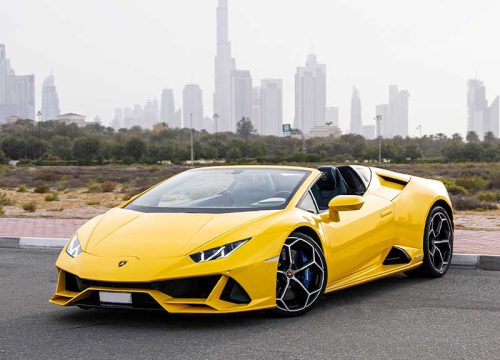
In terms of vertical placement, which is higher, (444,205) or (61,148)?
(61,148)

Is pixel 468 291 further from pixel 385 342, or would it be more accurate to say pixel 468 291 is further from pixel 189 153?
pixel 189 153

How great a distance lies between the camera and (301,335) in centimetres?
543

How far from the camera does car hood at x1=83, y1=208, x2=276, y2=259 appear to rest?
568 cm

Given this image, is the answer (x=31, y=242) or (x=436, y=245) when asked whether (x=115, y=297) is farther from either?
(x=31, y=242)

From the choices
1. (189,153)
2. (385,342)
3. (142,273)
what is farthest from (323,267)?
(189,153)

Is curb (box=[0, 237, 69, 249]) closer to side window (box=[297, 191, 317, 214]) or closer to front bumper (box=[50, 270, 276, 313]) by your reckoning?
side window (box=[297, 191, 317, 214])

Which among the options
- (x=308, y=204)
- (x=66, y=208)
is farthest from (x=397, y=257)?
(x=66, y=208)

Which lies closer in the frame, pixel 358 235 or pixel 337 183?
pixel 358 235

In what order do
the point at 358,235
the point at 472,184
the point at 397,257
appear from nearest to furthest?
1. the point at 358,235
2. the point at 397,257
3. the point at 472,184

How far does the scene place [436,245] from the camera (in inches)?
324

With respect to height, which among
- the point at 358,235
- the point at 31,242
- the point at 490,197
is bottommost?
the point at 490,197

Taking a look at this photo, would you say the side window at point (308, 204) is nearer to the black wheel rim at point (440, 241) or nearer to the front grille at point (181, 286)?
the front grille at point (181, 286)

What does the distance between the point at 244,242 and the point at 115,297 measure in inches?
38.8

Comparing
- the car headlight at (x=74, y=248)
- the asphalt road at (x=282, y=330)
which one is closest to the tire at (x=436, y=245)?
the asphalt road at (x=282, y=330)
